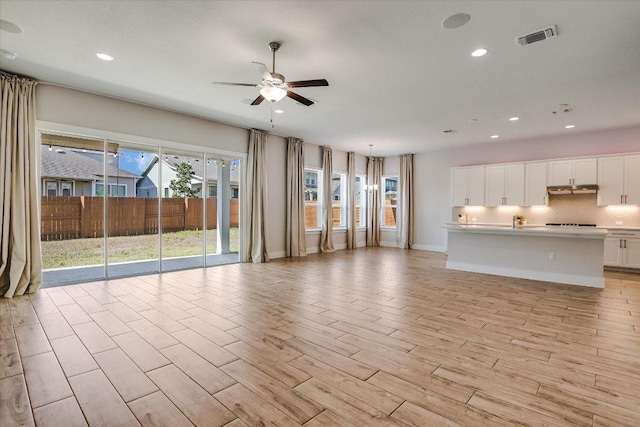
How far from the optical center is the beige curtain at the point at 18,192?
431 cm

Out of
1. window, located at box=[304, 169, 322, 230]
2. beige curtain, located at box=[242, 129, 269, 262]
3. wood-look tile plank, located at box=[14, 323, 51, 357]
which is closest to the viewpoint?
wood-look tile plank, located at box=[14, 323, 51, 357]

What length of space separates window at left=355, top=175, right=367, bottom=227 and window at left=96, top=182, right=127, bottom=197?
7.09 metres

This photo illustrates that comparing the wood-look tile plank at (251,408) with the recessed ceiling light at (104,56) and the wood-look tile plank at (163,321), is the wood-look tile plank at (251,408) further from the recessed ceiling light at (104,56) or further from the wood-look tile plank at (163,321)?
the recessed ceiling light at (104,56)

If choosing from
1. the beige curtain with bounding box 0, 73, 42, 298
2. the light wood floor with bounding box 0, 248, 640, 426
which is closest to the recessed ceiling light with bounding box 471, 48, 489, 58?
the light wood floor with bounding box 0, 248, 640, 426

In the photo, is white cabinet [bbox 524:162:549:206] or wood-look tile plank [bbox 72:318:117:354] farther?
white cabinet [bbox 524:162:549:206]

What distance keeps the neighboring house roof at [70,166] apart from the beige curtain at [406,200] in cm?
777

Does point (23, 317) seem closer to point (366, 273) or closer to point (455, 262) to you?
point (366, 273)

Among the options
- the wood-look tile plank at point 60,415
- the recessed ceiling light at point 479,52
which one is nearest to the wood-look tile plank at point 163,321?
the wood-look tile plank at point 60,415

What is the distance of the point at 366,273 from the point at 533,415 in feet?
14.0

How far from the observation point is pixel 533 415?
190cm

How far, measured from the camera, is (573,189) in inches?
283

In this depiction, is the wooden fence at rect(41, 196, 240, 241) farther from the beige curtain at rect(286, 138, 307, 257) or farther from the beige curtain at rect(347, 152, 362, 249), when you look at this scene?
the beige curtain at rect(347, 152, 362, 249)

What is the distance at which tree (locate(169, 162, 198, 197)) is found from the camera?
631cm

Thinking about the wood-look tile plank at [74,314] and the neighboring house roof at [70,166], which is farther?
the neighboring house roof at [70,166]
